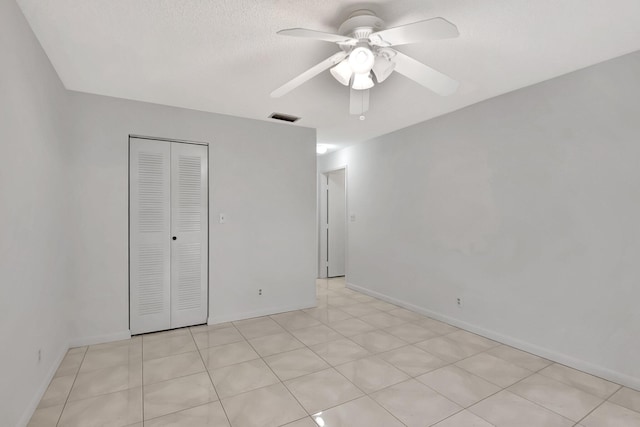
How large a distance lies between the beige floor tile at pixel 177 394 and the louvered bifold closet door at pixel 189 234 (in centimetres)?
121

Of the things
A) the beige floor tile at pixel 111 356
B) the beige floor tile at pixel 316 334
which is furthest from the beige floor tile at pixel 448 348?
the beige floor tile at pixel 111 356

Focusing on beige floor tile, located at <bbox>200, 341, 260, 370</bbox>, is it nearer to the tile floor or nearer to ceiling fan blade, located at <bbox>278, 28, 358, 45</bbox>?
the tile floor

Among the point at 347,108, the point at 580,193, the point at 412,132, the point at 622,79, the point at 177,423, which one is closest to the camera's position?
the point at 177,423

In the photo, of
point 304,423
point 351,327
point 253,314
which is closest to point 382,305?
point 351,327

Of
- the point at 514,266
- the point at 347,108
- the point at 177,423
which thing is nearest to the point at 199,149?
the point at 347,108

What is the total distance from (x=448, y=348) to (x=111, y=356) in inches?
123

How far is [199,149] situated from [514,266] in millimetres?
3572

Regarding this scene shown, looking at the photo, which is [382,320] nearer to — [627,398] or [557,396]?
[557,396]

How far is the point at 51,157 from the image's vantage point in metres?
2.42

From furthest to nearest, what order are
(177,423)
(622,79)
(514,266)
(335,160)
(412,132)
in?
(335,160)
(412,132)
(514,266)
(622,79)
(177,423)

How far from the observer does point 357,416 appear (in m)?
1.93

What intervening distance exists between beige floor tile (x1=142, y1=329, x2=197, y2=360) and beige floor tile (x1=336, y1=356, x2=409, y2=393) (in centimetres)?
152

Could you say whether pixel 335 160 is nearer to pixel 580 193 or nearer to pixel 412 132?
pixel 412 132

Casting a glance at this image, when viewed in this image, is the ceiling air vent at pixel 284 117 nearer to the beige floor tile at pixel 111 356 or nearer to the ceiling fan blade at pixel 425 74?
the ceiling fan blade at pixel 425 74
